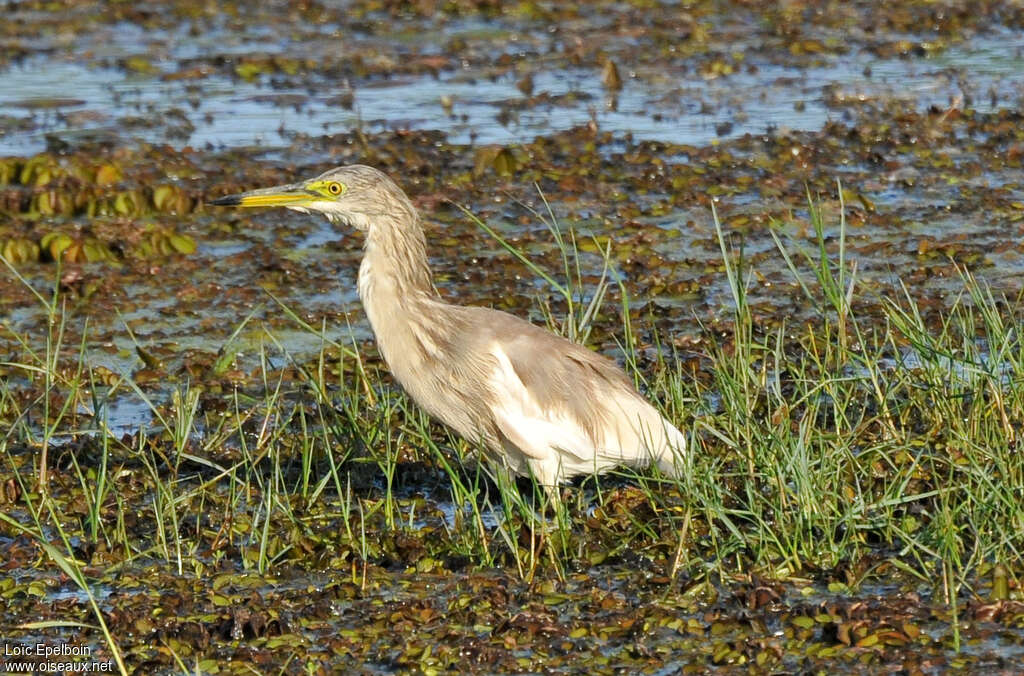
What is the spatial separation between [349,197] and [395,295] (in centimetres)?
36

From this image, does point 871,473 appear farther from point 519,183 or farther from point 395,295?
point 519,183

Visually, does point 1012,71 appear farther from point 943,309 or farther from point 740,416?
point 740,416

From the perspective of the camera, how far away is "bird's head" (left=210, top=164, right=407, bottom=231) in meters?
5.30

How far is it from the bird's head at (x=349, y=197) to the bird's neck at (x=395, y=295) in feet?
0.16

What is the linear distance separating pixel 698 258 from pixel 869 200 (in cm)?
122

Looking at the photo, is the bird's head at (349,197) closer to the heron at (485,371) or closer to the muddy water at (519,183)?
the heron at (485,371)

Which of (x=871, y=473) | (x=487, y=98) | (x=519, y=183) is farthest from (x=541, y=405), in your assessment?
(x=487, y=98)

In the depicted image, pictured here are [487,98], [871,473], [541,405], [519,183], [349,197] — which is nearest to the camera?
[871,473]

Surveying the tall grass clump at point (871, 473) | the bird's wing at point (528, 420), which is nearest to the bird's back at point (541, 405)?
the bird's wing at point (528, 420)

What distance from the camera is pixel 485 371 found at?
5137mm

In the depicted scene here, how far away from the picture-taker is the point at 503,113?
11.5 metres

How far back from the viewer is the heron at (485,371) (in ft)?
16.9

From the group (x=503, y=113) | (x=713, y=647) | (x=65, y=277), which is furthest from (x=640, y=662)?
(x=503, y=113)

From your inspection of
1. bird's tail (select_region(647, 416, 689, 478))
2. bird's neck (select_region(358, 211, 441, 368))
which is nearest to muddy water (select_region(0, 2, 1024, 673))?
bird's tail (select_region(647, 416, 689, 478))
